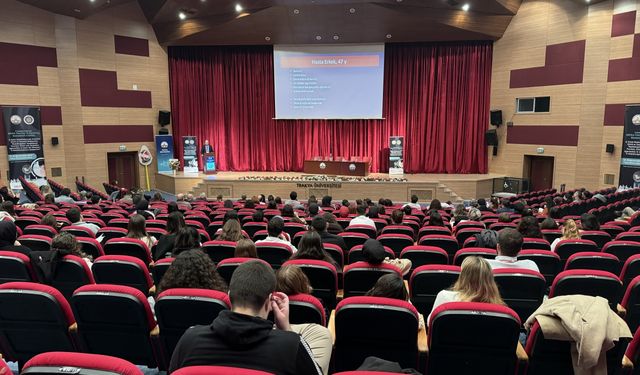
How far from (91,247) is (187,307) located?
2.71 meters

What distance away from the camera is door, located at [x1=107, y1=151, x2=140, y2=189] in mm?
16859

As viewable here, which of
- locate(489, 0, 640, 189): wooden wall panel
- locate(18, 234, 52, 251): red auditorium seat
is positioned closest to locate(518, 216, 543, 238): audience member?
locate(18, 234, 52, 251): red auditorium seat

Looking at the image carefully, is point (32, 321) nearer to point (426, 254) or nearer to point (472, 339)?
point (472, 339)

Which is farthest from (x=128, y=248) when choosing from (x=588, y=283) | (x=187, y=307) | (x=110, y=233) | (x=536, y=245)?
(x=536, y=245)

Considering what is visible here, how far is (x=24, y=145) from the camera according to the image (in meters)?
14.2

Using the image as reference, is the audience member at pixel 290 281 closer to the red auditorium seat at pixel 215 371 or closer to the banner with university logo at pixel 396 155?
the red auditorium seat at pixel 215 371

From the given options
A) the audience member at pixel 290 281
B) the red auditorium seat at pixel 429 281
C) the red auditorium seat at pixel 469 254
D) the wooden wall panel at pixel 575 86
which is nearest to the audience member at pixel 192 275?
the audience member at pixel 290 281

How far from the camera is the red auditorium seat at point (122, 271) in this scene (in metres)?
3.70

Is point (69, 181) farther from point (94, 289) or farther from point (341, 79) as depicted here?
point (94, 289)

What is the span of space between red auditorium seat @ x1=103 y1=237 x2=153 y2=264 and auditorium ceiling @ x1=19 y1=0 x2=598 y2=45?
1164 centimetres

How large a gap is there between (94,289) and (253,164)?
669 inches

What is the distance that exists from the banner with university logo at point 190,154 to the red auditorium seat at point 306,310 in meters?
15.6

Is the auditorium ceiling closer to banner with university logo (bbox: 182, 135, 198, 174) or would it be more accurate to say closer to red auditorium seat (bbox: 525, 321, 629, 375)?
banner with university logo (bbox: 182, 135, 198, 174)

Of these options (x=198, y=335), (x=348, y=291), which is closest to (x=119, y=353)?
(x=198, y=335)
